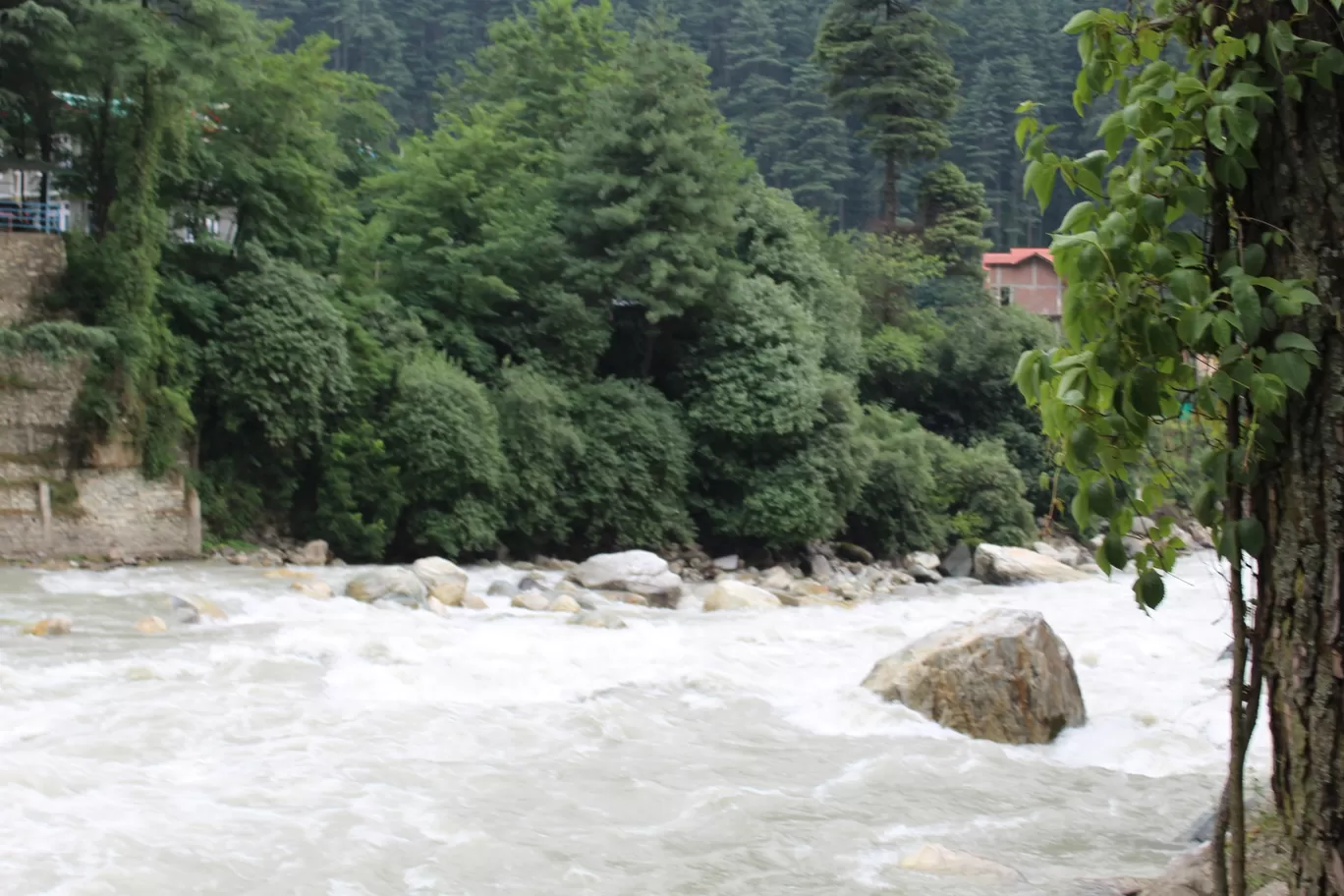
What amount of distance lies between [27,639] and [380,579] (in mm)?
4434

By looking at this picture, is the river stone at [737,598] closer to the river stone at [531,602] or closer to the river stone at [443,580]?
the river stone at [531,602]

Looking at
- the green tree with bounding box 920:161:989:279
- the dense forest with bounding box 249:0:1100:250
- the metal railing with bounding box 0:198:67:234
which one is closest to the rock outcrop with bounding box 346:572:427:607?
the metal railing with bounding box 0:198:67:234

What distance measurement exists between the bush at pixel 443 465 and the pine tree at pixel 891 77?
747 inches

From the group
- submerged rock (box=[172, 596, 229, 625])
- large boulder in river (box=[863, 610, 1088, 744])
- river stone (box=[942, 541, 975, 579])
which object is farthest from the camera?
river stone (box=[942, 541, 975, 579])

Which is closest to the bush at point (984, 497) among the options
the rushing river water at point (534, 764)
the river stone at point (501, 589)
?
the river stone at point (501, 589)

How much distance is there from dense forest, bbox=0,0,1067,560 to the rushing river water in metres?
6.31

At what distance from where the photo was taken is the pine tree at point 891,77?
118ft

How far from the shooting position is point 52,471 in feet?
55.2

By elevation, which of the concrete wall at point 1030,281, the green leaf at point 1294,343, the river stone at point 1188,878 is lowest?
the river stone at point 1188,878

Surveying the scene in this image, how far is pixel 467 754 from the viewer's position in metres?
8.10

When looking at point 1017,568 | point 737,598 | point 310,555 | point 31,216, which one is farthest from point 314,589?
point 1017,568

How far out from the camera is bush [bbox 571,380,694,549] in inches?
851

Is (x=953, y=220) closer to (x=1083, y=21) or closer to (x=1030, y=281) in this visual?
(x=1030, y=281)

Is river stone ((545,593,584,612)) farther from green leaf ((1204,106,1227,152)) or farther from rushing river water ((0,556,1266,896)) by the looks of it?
green leaf ((1204,106,1227,152))
